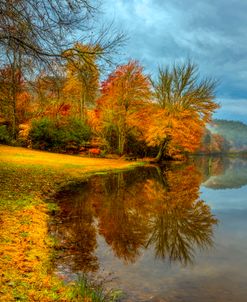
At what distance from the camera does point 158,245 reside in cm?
A: 877

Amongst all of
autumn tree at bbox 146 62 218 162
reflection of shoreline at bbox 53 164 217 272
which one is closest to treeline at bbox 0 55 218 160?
autumn tree at bbox 146 62 218 162

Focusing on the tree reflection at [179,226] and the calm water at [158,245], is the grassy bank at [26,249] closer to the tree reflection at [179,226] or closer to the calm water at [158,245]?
the calm water at [158,245]

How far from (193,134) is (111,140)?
10.3 m

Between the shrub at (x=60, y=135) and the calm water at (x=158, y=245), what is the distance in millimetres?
28501

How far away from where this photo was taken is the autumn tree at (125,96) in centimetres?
4216

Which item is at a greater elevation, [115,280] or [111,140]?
[111,140]

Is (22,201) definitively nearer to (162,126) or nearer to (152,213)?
(152,213)

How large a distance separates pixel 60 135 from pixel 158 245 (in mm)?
36914

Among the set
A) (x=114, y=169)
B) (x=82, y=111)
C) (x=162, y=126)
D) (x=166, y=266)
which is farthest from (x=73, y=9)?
(x=82, y=111)

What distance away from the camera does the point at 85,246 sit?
845 centimetres

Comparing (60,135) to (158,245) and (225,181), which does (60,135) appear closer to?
(225,181)

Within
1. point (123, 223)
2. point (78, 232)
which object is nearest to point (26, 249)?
point (78, 232)

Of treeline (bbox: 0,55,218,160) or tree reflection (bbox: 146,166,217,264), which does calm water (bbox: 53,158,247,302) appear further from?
treeline (bbox: 0,55,218,160)

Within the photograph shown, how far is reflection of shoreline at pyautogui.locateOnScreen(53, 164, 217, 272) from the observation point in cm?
814
